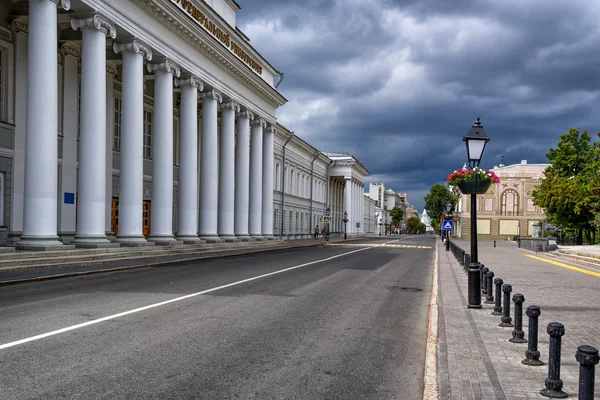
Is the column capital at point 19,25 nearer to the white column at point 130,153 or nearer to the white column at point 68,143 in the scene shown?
the white column at point 68,143

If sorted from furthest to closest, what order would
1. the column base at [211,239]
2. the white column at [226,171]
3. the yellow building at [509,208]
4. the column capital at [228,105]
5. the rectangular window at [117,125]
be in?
the yellow building at [509,208], the white column at [226,171], the column capital at [228,105], the column base at [211,239], the rectangular window at [117,125]

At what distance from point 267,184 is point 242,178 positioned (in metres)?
5.18

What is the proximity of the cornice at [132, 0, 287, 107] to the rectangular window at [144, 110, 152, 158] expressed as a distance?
5207 mm

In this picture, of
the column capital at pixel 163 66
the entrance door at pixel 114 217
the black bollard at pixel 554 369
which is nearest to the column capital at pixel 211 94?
the column capital at pixel 163 66

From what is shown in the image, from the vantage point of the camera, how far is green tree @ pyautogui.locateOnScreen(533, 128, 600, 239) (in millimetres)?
47612

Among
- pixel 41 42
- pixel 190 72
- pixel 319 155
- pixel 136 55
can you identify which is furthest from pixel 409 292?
pixel 319 155

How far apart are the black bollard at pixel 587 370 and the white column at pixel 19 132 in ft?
70.6

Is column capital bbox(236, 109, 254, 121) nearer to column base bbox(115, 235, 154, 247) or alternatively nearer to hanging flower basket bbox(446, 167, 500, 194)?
column base bbox(115, 235, 154, 247)

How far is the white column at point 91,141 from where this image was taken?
20.3m

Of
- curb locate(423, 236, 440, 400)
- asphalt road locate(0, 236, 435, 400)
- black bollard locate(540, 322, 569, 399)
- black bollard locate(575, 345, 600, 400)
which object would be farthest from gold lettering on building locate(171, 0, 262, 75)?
black bollard locate(575, 345, 600, 400)

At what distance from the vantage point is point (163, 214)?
85.9ft

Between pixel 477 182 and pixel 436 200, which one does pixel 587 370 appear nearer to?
pixel 477 182

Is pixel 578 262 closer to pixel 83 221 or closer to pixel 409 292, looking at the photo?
pixel 409 292

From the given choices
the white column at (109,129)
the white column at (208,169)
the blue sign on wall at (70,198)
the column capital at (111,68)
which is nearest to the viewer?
the blue sign on wall at (70,198)
